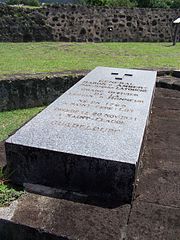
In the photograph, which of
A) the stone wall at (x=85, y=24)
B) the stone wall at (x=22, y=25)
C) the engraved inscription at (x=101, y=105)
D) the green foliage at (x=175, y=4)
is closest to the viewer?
the engraved inscription at (x=101, y=105)

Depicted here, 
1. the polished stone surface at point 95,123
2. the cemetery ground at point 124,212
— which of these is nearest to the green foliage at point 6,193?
the cemetery ground at point 124,212

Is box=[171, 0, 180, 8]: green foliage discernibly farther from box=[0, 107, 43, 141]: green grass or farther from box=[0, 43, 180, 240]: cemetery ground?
box=[0, 43, 180, 240]: cemetery ground

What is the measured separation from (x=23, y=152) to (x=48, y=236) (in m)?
0.59

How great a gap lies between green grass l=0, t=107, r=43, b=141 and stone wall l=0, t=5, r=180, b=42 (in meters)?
7.22

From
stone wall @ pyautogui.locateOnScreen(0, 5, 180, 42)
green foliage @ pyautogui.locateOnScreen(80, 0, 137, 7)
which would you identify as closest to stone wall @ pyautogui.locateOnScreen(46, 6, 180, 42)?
stone wall @ pyautogui.locateOnScreen(0, 5, 180, 42)

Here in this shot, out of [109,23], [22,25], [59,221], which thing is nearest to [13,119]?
[59,221]

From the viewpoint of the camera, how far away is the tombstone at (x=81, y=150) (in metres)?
1.94

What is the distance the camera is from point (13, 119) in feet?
16.6

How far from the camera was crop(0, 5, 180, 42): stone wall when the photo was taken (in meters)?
11.9

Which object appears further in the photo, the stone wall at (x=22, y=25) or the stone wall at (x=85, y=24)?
the stone wall at (x=85, y=24)

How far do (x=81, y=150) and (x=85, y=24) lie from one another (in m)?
12.0

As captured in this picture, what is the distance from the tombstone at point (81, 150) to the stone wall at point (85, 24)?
993cm

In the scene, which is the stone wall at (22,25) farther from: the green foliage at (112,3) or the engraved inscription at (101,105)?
the engraved inscription at (101,105)

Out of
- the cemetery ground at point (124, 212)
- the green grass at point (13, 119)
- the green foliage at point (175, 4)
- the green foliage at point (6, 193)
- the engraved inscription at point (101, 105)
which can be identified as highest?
the green foliage at point (175, 4)
